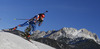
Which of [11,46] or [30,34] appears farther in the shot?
[30,34]

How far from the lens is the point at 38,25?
890 inches

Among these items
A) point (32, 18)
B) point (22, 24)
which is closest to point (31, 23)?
point (32, 18)

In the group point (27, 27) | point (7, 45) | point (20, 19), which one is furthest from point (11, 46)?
point (20, 19)

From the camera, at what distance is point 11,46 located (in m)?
19.9

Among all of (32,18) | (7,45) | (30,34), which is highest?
(32,18)

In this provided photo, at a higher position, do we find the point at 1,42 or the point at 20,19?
the point at 20,19

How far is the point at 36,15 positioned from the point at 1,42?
18.2 ft

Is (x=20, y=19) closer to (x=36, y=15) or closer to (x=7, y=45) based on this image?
(x=36, y=15)

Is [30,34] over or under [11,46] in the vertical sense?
over

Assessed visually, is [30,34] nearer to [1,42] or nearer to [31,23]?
[31,23]

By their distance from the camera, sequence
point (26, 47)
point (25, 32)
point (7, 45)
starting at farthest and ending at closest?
point (25, 32) → point (26, 47) → point (7, 45)

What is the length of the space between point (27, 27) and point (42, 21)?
2335 millimetres

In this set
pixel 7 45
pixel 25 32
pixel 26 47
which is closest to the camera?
pixel 7 45

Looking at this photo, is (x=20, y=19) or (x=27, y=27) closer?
(x=27, y=27)
